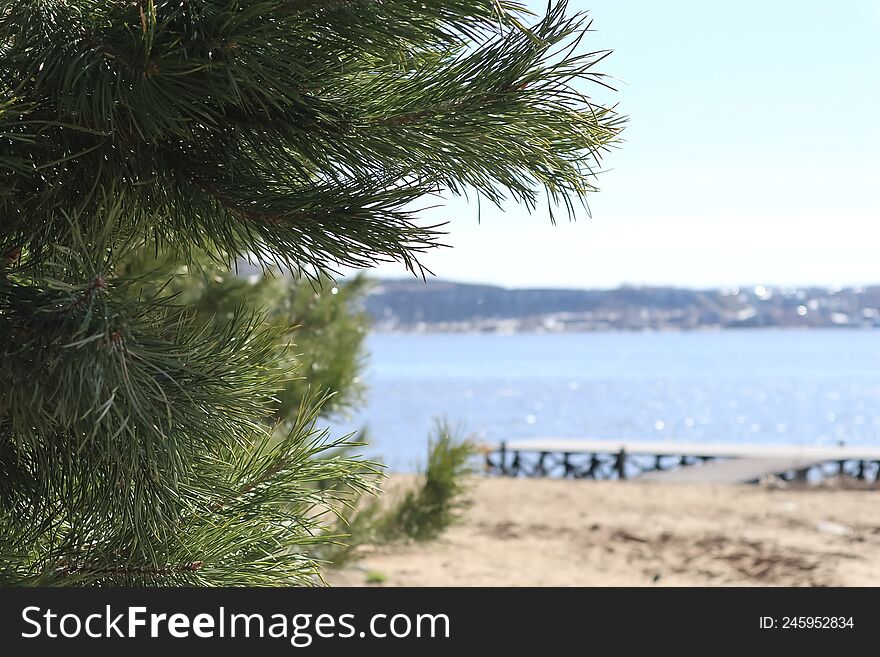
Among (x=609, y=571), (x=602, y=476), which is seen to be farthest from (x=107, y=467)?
(x=602, y=476)

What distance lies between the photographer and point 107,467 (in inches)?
52.2

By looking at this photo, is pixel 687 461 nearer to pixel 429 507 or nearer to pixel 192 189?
pixel 429 507

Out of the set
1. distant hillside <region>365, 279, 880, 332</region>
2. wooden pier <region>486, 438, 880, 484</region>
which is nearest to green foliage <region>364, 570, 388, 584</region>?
wooden pier <region>486, 438, 880, 484</region>

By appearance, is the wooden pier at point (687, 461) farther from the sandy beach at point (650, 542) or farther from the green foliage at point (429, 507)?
the green foliage at point (429, 507)

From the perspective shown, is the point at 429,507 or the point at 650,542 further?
the point at 650,542

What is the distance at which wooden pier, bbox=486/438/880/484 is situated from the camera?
715 inches

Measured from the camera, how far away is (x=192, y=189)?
1.39 m

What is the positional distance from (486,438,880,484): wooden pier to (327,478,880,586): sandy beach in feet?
9.64

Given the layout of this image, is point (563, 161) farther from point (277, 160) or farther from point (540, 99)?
point (277, 160)

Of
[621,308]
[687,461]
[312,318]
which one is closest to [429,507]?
[312,318]

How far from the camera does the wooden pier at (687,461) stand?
59.6 feet

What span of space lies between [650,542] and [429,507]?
23.2ft

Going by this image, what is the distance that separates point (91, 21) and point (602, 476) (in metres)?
20.2

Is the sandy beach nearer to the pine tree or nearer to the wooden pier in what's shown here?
the wooden pier
